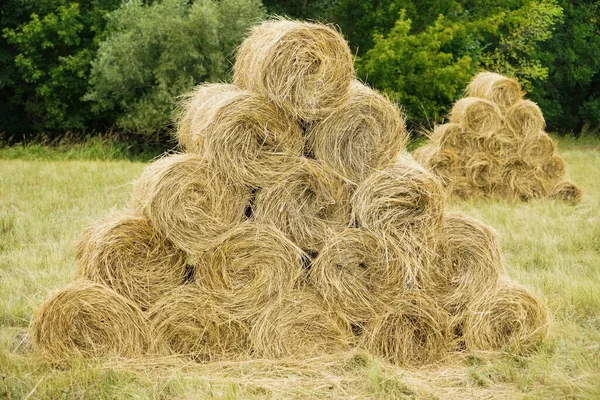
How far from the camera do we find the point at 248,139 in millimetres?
5695

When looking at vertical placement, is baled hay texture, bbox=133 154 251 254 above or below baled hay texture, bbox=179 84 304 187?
below

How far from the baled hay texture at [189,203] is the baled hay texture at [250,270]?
0.47 ft

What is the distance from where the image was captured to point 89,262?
5547mm

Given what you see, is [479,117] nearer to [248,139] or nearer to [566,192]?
[566,192]

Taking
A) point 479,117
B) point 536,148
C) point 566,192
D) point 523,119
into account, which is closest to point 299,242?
point 479,117

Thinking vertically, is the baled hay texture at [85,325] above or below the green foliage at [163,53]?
above

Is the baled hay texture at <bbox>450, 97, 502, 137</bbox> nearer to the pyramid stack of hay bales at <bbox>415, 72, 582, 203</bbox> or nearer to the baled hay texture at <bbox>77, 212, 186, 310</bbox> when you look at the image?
the pyramid stack of hay bales at <bbox>415, 72, 582, 203</bbox>

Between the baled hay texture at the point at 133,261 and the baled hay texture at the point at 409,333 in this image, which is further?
the baled hay texture at the point at 409,333

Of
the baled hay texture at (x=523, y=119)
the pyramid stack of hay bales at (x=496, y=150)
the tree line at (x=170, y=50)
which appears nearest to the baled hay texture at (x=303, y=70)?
the pyramid stack of hay bales at (x=496, y=150)

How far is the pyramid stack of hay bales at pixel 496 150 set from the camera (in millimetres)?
12977

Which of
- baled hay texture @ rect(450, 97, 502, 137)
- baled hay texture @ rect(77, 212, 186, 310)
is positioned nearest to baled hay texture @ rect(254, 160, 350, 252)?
baled hay texture @ rect(77, 212, 186, 310)

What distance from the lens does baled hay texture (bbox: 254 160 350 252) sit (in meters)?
5.75

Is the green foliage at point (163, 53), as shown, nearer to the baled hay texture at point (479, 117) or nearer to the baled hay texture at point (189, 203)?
the baled hay texture at point (479, 117)

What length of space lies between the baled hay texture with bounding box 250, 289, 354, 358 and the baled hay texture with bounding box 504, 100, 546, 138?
8485mm
